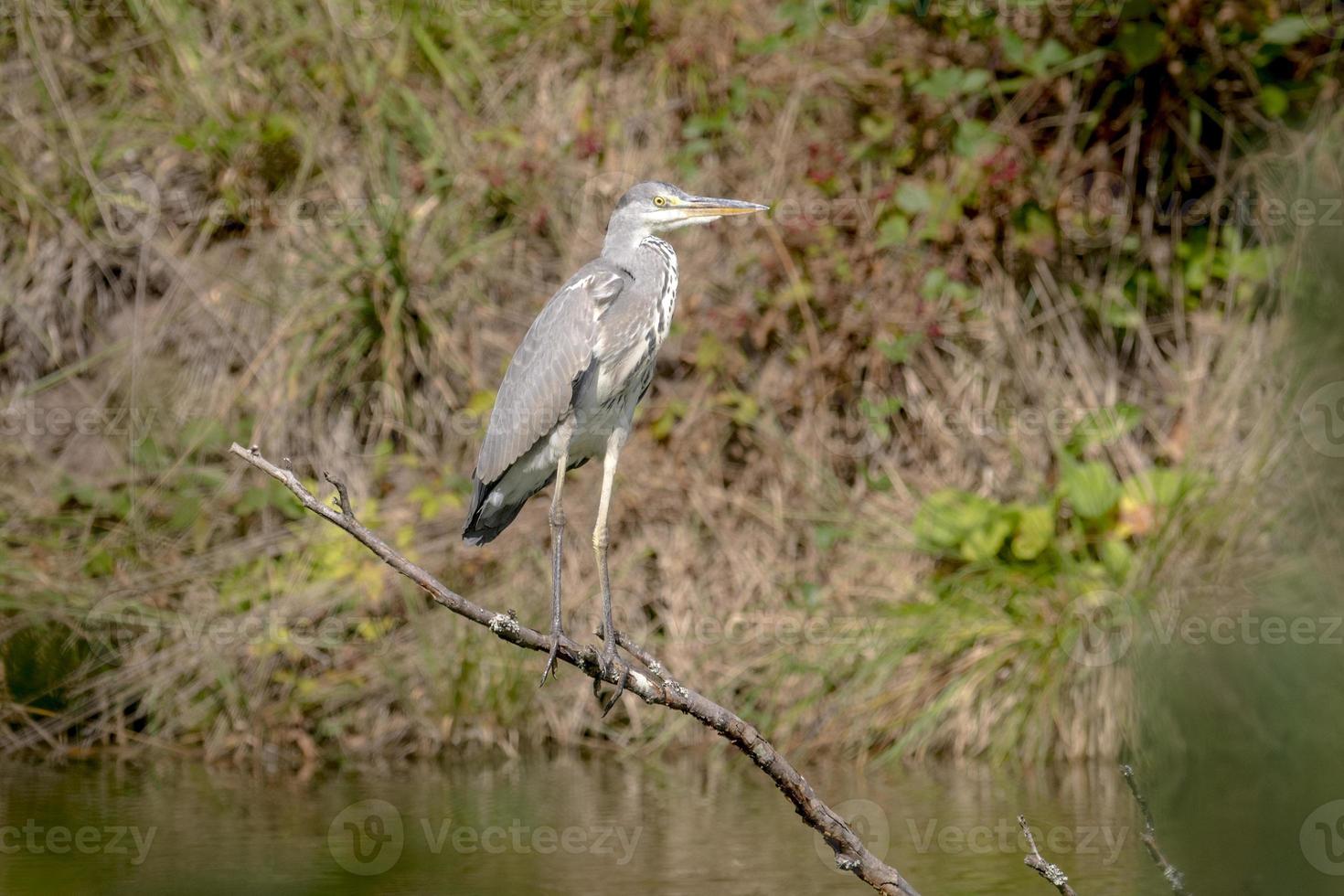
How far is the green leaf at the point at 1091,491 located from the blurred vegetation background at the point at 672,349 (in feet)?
0.06

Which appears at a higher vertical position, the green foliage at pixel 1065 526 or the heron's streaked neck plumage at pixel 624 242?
the heron's streaked neck plumage at pixel 624 242

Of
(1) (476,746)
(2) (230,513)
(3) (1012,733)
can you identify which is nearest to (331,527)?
(2) (230,513)

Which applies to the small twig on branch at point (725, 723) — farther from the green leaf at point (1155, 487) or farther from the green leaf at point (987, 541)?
the green leaf at point (1155, 487)

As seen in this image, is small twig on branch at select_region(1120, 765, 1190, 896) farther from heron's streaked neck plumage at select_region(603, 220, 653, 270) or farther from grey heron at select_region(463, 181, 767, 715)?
heron's streaked neck plumage at select_region(603, 220, 653, 270)

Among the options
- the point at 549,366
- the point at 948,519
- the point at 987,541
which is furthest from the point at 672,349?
the point at 549,366

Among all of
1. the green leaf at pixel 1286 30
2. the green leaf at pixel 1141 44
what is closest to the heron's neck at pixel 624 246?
the green leaf at pixel 1141 44

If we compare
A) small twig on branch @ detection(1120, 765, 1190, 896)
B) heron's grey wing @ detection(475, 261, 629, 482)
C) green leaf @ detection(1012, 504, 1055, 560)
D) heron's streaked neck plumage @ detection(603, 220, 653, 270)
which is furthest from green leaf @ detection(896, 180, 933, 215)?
small twig on branch @ detection(1120, 765, 1190, 896)

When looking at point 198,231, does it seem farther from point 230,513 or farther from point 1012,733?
point 1012,733

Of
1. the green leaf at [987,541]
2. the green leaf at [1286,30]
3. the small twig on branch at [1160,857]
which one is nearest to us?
the small twig on branch at [1160,857]

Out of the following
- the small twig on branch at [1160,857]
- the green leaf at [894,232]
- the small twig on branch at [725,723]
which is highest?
the green leaf at [894,232]

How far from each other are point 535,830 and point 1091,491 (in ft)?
9.66

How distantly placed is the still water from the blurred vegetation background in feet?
1.55

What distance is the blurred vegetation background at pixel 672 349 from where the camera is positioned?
645 centimetres

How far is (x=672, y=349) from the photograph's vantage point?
297 inches
